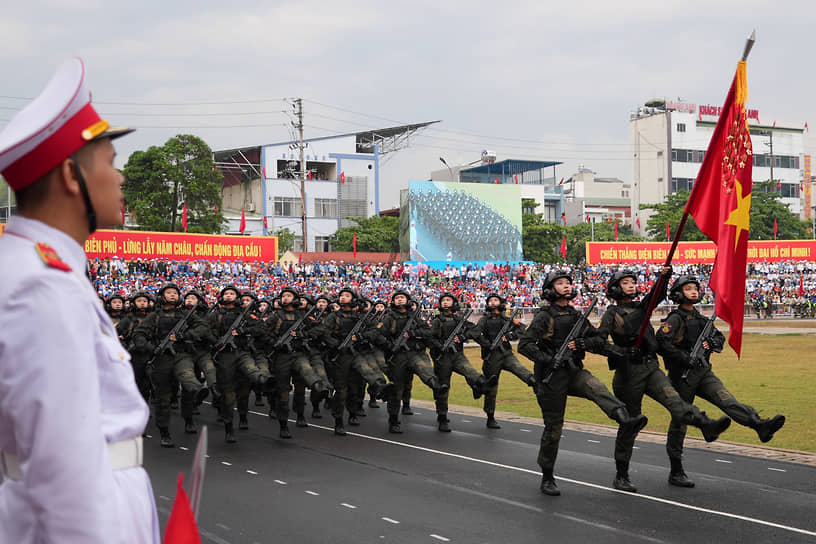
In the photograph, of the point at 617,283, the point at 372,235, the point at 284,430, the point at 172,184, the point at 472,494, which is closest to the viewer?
the point at 472,494

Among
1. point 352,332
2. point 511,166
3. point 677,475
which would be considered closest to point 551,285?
point 677,475

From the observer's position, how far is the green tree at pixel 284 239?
7094 centimetres

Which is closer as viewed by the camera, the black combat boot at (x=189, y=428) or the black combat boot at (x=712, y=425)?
the black combat boot at (x=712, y=425)

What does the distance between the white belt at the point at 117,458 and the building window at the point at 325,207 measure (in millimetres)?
75103

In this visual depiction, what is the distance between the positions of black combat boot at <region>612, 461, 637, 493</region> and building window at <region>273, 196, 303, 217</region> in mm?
67627

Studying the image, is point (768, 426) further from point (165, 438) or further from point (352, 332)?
point (165, 438)

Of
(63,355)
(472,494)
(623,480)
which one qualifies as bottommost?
(472,494)

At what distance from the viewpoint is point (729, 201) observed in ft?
29.0

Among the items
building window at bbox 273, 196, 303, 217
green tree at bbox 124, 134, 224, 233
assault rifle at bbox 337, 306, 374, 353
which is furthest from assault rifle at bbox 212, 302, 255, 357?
building window at bbox 273, 196, 303, 217

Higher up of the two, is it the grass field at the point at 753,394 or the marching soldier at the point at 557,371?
the marching soldier at the point at 557,371

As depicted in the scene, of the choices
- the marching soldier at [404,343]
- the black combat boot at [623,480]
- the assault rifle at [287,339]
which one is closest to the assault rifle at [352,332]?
the marching soldier at [404,343]

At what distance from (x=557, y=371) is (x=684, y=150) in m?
87.9

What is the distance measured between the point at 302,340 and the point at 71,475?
1253 cm

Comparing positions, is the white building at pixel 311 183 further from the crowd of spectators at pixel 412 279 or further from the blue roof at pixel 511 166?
the crowd of spectators at pixel 412 279
